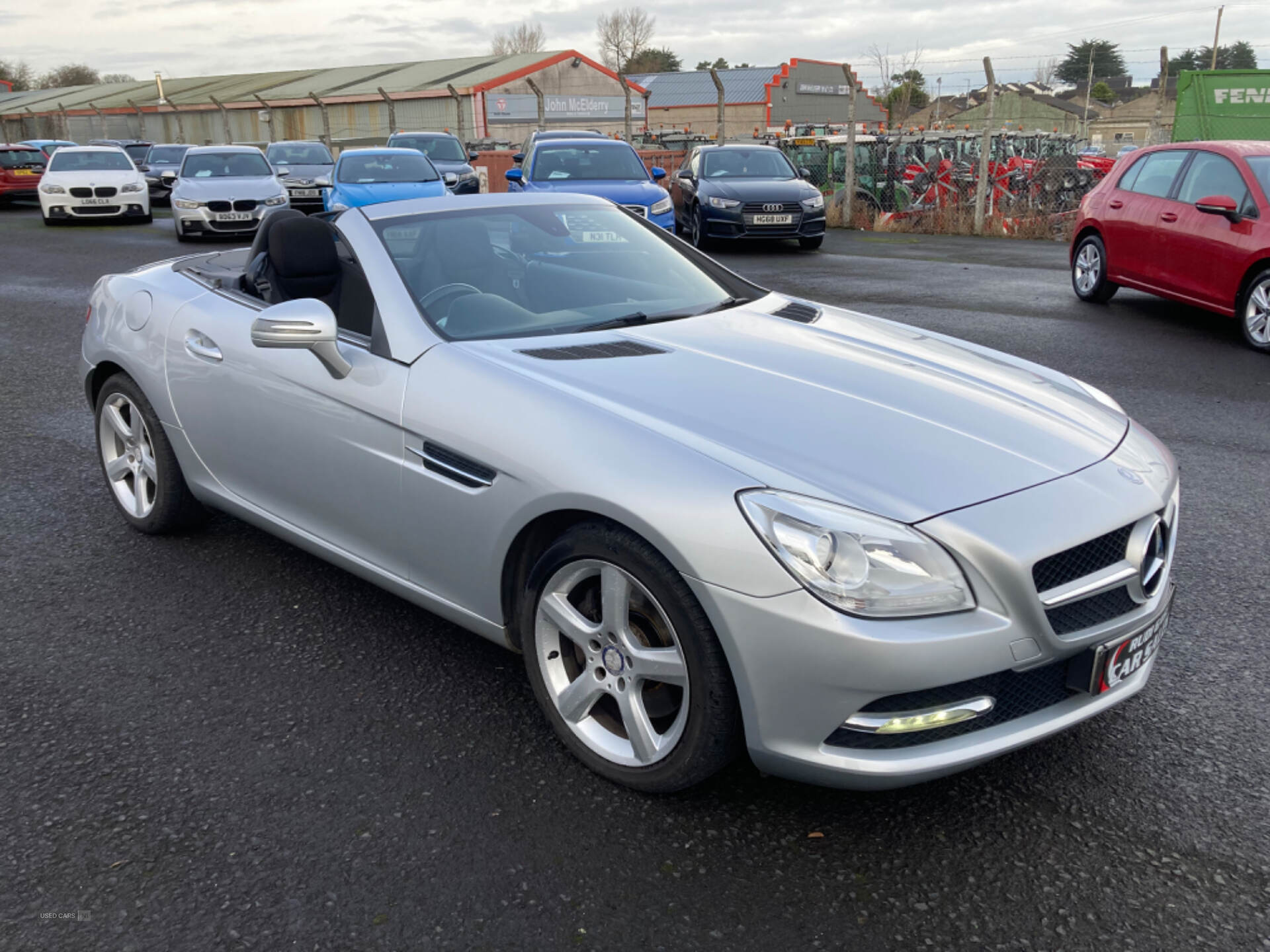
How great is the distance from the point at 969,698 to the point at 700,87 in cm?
7249

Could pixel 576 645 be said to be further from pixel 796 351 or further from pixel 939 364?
pixel 939 364

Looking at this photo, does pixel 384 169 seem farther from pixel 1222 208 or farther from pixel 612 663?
pixel 612 663

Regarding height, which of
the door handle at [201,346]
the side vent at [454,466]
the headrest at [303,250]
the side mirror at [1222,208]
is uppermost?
the headrest at [303,250]

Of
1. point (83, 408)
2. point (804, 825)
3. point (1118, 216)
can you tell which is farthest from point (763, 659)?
point (1118, 216)

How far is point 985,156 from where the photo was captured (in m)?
18.0

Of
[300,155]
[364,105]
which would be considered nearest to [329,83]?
[364,105]

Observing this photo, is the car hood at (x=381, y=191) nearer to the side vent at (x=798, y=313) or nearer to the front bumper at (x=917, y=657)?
the side vent at (x=798, y=313)

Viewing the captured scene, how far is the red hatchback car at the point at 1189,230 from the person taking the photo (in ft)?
27.2

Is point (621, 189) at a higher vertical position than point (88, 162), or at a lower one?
lower

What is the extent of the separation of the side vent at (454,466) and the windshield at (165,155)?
92.0 feet

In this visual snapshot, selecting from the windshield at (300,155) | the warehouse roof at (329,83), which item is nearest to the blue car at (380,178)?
the windshield at (300,155)

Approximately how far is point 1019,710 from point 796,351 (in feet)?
4.35

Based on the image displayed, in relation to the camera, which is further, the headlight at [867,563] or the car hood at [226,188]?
the car hood at [226,188]

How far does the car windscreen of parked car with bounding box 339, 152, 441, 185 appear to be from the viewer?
16.8m
